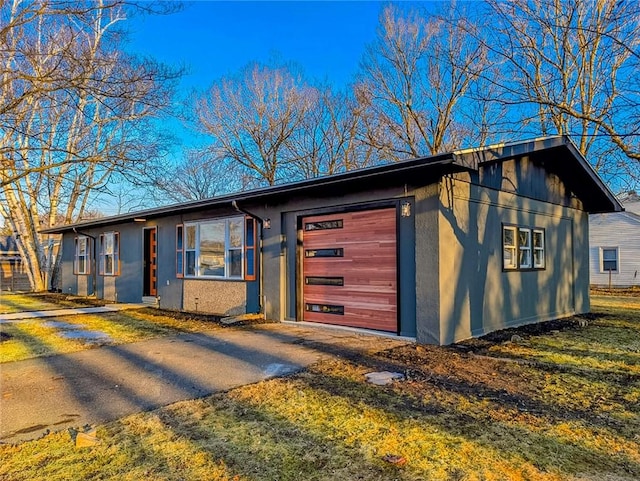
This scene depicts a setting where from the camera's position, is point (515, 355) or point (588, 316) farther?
point (588, 316)

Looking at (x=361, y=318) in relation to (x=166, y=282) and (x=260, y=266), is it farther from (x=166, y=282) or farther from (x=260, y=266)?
(x=166, y=282)

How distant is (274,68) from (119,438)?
20.9 meters

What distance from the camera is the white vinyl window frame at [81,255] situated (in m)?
16.0

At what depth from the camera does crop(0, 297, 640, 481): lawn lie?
267 centimetres

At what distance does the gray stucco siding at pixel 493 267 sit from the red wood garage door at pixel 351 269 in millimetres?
867

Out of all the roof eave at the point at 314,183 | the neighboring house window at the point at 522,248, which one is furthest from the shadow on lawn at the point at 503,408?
the neighboring house window at the point at 522,248

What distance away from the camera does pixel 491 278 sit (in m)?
7.43

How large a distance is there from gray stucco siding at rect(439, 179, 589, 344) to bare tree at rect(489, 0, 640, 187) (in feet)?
5.92

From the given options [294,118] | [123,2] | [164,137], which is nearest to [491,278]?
[123,2]

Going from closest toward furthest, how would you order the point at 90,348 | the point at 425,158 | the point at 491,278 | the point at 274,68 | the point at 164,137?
1. the point at 425,158
2. the point at 90,348
3. the point at 491,278
4. the point at 164,137
5. the point at 274,68

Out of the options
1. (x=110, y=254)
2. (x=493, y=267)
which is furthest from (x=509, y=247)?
(x=110, y=254)

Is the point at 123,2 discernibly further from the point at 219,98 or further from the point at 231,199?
the point at 219,98

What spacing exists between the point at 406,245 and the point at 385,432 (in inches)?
148

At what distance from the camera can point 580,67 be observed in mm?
14016
